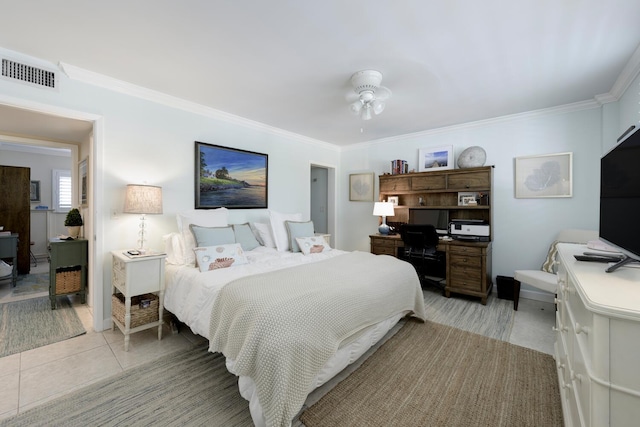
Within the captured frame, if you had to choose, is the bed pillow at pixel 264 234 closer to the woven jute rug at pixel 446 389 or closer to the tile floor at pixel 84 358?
the tile floor at pixel 84 358

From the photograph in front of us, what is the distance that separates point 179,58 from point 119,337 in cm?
261

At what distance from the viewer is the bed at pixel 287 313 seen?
1.41 m

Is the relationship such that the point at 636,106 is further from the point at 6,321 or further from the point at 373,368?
the point at 6,321

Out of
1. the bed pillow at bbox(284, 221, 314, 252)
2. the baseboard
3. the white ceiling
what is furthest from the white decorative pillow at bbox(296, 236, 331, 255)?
the baseboard

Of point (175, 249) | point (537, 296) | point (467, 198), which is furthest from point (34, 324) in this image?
point (537, 296)

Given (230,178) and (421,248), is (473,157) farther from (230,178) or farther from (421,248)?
(230,178)

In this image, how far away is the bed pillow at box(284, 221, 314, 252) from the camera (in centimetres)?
349

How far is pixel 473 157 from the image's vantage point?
146 inches

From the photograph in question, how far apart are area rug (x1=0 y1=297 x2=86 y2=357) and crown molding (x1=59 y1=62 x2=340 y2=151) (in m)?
2.41

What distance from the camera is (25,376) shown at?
1931mm

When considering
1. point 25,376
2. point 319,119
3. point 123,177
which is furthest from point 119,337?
point 319,119

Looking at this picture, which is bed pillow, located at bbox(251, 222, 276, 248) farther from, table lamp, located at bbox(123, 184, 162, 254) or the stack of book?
the stack of book

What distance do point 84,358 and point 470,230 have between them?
14.3 ft

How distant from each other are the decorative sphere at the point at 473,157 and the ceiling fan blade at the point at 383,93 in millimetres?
1643
